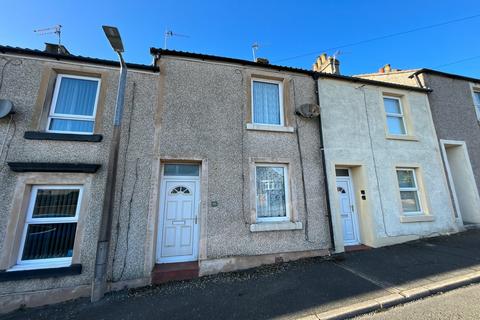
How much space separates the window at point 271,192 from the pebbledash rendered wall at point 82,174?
9.37ft

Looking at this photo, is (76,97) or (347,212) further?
(347,212)

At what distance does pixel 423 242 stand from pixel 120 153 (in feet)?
29.1

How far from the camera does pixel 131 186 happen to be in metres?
4.73

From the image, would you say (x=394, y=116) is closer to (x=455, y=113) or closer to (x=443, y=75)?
(x=455, y=113)

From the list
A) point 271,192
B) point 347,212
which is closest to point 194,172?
point 271,192

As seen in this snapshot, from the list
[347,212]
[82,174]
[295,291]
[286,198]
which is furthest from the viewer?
[347,212]

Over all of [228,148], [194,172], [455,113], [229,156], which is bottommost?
[194,172]

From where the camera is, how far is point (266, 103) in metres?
A: 6.29

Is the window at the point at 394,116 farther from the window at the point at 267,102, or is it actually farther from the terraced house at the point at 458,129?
the window at the point at 267,102

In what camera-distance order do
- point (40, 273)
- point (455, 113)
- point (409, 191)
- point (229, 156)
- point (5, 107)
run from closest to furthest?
1. point (40, 273)
2. point (5, 107)
3. point (229, 156)
4. point (409, 191)
5. point (455, 113)

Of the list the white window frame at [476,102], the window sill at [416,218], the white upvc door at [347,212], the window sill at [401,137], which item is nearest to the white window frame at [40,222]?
the white upvc door at [347,212]

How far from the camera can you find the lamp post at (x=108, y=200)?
3924mm

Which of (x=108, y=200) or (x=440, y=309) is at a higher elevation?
(x=108, y=200)

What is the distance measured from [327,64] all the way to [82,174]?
30.7ft
